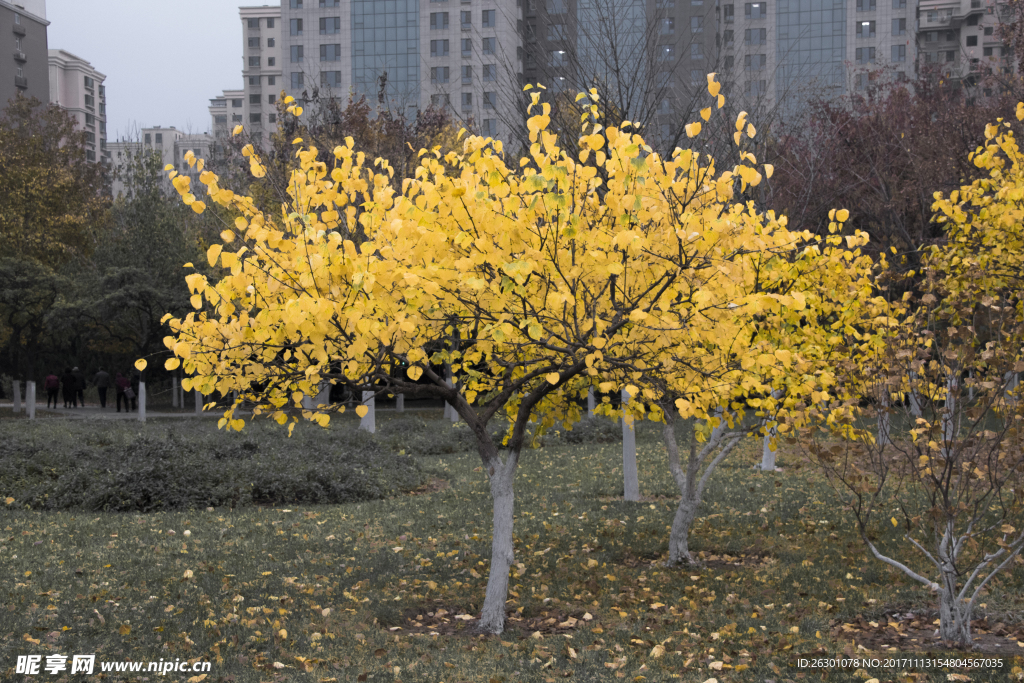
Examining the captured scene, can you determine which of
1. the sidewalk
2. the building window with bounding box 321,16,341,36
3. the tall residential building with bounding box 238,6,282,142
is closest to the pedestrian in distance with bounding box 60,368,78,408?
the sidewalk

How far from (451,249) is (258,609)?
3264 mm

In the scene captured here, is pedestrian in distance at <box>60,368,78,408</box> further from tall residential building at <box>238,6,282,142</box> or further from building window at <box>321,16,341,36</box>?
tall residential building at <box>238,6,282,142</box>

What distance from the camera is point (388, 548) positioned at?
331 inches

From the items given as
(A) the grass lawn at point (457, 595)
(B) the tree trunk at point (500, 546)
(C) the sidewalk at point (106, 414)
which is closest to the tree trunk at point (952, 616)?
(A) the grass lawn at point (457, 595)

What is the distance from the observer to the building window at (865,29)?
6225 cm

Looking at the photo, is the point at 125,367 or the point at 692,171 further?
the point at 125,367

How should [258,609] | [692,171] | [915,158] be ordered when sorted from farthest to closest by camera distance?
[915,158] < [258,609] < [692,171]

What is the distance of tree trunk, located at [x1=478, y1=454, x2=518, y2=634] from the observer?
5.81 meters

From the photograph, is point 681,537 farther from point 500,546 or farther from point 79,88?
point 79,88

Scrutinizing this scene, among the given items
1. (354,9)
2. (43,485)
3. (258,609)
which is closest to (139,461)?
(43,485)

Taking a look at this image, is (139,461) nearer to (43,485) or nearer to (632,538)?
(43,485)

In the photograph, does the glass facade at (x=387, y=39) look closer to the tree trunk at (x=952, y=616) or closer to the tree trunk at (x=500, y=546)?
the tree trunk at (x=500, y=546)

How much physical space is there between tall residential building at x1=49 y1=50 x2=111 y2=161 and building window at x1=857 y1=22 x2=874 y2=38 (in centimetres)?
7704

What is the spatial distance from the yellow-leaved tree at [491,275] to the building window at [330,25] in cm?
6599
